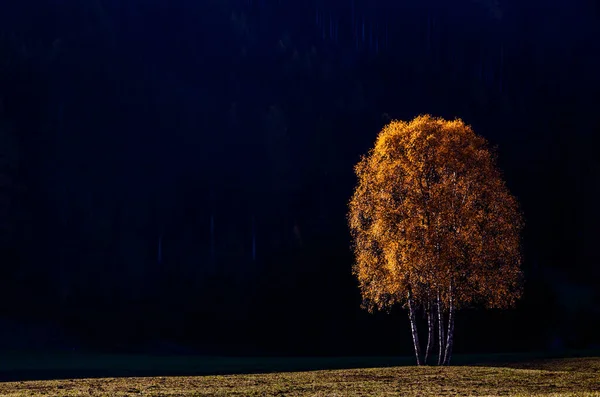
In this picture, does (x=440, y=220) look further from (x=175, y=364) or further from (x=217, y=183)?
(x=217, y=183)

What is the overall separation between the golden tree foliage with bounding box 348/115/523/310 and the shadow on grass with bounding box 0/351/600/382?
20.1ft

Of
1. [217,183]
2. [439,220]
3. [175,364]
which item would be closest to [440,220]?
[439,220]

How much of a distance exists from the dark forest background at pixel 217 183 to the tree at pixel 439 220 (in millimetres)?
51022

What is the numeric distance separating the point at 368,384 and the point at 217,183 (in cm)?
9613

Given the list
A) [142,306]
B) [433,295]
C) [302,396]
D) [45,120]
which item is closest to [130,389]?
[302,396]

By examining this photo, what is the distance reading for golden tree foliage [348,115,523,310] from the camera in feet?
147

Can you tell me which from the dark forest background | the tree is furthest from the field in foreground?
the dark forest background

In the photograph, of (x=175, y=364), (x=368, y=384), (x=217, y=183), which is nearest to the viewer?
(x=368, y=384)

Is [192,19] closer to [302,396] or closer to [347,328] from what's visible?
[347,328]

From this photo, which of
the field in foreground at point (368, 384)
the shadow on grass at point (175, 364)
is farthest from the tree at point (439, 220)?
the shadow on grass at point (175, 364)

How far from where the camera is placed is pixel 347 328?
102188 mm

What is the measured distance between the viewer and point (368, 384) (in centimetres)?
3469

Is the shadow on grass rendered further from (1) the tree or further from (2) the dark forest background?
(2) the dark forest background

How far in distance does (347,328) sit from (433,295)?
56407 millimetres
